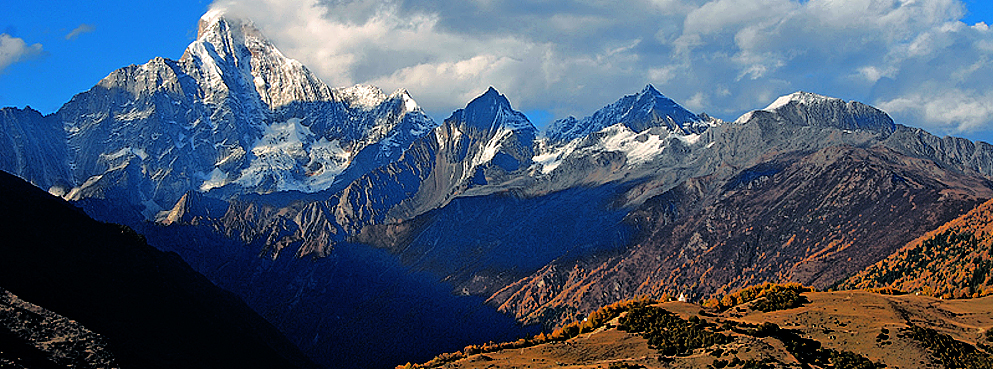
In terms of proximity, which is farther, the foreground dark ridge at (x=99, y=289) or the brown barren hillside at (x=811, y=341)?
the foreground dark ridge at (x=99, y=289)

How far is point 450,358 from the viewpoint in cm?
15038

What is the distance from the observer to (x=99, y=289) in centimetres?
16738

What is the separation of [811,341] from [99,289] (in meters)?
138

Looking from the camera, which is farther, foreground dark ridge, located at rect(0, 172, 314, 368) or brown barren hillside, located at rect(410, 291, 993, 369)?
foreground dark ridge, located at rect(0, 172, 314, 368)

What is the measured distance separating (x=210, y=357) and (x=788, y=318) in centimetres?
11900

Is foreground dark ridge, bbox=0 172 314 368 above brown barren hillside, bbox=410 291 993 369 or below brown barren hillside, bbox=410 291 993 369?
above

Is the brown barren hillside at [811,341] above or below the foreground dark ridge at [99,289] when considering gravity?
below

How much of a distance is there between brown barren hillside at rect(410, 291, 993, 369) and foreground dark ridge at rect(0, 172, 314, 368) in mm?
62396

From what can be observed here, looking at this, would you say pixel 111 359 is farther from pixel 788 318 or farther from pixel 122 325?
pixel 788 318

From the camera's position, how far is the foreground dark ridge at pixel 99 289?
143 meters

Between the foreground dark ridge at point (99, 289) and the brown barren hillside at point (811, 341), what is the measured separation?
205ft

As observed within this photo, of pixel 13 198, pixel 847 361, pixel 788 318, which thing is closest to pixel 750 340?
pixel 847 361

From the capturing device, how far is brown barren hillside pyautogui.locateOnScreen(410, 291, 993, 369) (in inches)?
4437

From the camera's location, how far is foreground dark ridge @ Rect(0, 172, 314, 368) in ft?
468
